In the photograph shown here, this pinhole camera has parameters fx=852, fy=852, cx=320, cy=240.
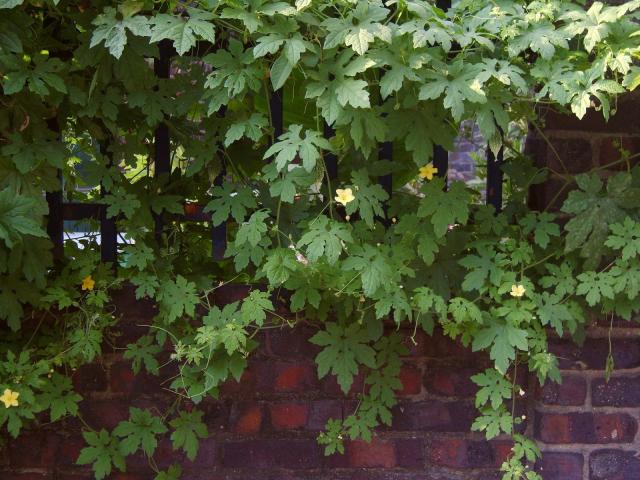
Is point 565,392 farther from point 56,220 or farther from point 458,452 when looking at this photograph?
point 56,220

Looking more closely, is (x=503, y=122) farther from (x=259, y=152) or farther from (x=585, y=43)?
(x=259, y=152)

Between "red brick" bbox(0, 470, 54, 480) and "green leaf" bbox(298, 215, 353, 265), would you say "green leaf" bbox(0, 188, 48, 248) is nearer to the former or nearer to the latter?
"green leaf" bbox(298, 215, 353, 265)

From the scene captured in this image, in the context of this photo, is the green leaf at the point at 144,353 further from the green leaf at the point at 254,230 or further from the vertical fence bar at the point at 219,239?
the green leaf at the point at 254,230

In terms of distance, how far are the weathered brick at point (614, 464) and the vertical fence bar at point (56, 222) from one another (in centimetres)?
169

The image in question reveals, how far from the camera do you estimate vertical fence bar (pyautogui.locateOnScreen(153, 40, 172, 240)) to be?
2416mm

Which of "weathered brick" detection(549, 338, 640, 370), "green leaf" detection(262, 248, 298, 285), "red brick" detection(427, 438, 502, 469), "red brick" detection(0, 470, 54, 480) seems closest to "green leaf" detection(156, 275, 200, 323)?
"green leaf" detection(262, 248, 298, 285)

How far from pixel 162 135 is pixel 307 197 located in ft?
1.50

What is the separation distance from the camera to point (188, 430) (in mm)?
2461

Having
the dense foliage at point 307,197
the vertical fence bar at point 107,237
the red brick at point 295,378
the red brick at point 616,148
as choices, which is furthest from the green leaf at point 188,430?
the red brick at point 616,148

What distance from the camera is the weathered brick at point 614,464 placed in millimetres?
2525

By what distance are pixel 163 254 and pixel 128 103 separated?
0.45 m

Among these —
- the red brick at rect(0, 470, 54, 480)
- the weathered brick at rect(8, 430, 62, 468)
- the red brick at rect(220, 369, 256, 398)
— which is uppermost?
the red brick at rect(220, 369, 256, 398)

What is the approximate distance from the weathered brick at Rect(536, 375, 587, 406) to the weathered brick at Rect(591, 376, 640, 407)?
0.04 metres

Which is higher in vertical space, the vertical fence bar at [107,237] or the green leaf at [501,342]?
the vertical fence bar at [107,237]
